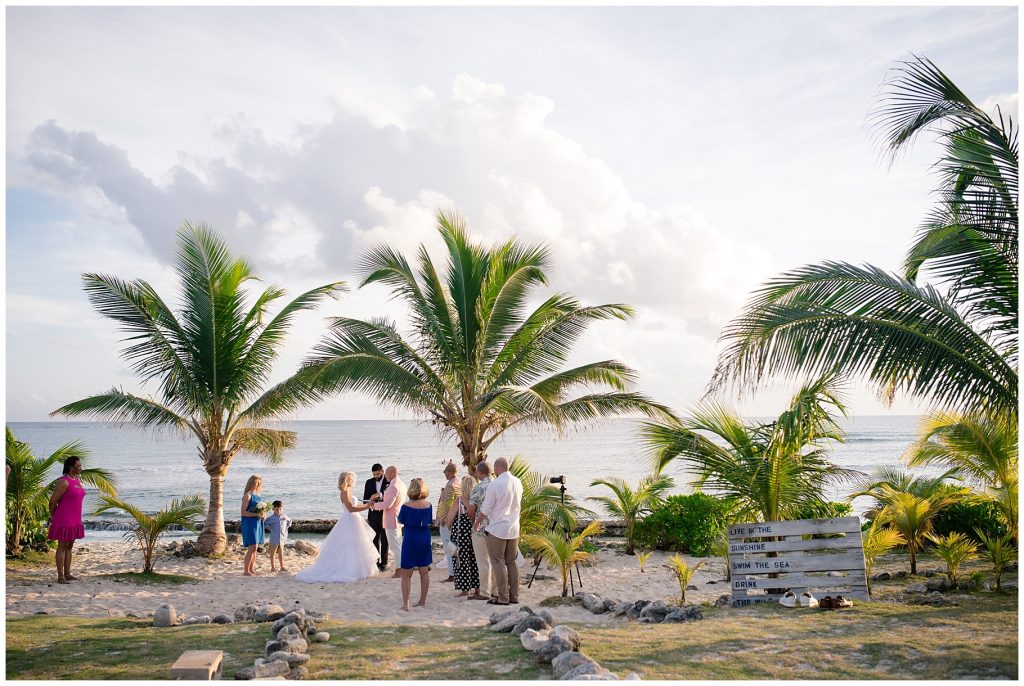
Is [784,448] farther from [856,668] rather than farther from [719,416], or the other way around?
[856,668]

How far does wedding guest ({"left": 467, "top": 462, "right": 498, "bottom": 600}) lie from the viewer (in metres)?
9.49

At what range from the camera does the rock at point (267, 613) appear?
755 centimetres

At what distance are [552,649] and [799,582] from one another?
443 cm

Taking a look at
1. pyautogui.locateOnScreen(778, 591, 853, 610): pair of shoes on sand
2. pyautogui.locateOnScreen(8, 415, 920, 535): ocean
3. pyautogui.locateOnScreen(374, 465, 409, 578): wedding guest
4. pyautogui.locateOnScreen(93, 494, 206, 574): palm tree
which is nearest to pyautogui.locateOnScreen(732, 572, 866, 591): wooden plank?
pyautogui.locateOnScreen(778, 591, 853, 610): pair of shoes on sand

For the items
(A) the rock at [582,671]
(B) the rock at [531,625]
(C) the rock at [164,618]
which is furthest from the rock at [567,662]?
(C) the rock at [164,618]

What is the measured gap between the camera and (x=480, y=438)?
13.3 metres

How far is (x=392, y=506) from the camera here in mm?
11391

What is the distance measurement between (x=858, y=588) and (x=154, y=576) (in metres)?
9.95

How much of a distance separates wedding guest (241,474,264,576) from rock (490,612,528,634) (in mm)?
6260

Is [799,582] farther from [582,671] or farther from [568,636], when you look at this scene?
[582,671]

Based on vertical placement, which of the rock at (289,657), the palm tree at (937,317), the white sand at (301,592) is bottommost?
the white sand at (301,592)

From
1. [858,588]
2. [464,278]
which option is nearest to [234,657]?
[858,588]

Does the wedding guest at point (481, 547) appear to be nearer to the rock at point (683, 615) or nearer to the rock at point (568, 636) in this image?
the rock at point (683, 615)

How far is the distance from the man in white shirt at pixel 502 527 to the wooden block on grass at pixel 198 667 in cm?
413
